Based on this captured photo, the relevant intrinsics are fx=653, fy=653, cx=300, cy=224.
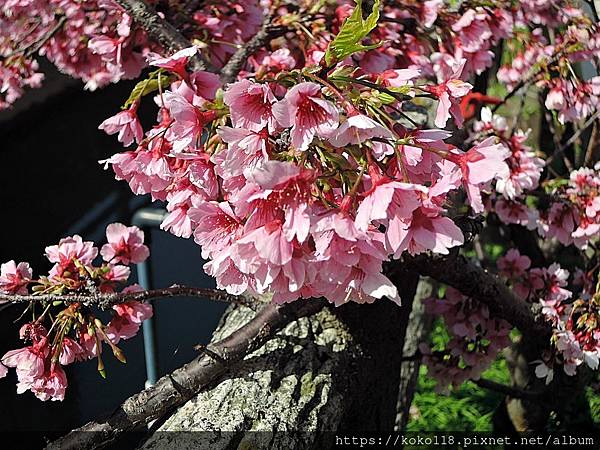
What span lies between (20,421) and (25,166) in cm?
231

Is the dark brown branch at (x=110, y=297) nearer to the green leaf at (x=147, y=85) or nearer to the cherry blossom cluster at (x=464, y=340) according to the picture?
the green leaf at (x=147, y=85)

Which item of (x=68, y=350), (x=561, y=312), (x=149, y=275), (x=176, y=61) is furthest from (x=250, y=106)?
(x=149, y=275)

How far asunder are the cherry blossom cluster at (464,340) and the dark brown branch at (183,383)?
511 mm

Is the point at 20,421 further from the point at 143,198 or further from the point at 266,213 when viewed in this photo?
the point at 266,213

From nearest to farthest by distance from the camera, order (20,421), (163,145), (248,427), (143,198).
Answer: (163,145), (248,427), (143,198), (20,421)

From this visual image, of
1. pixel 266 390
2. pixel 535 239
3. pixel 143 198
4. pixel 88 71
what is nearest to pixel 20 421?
pixel 143 198

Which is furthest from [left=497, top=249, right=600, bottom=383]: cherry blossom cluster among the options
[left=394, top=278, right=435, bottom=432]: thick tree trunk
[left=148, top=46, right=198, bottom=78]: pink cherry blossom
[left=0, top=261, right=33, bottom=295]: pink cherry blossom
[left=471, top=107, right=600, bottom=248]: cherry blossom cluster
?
[left=0, top=261, right=33, bottom=295]: pink cherry blossom

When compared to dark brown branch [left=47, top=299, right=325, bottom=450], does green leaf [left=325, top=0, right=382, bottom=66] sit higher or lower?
higher

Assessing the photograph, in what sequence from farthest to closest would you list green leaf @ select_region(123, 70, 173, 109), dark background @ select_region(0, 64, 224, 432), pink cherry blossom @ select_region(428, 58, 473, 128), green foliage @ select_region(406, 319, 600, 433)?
dark background @ select_region(0, 64, 224, 432) → green foliage @ select_region(406, 319, 600, 433) → green leaf @ select_region(123, 70, 173, 109) → pink cherry blossom @ select_region(428, 58, 473, 128)

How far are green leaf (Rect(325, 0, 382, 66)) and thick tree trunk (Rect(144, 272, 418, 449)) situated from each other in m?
0.69

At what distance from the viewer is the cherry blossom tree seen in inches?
30.3

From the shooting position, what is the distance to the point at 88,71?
1850 millimetres

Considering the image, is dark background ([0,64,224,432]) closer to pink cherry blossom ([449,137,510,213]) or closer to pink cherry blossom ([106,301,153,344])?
pink cherry blossom ([106,301,153,344])

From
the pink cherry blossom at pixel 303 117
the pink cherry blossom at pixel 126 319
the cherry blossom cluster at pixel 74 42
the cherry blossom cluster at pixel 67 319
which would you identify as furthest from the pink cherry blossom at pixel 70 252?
the pink cherry blossom at pixel 303 117
